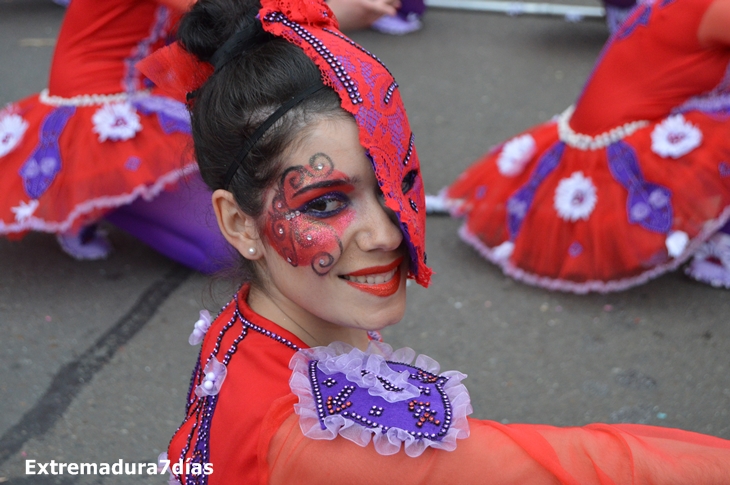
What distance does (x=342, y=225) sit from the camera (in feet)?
4.50

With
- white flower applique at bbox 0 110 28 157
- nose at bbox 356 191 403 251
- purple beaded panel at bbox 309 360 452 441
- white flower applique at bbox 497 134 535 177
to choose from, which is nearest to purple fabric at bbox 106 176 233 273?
white flower applique at bbox 0 110 28 157

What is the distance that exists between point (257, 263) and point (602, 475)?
2.48 ft

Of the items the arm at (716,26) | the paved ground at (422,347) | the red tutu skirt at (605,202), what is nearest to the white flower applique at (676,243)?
the red tutu skirt at (605,202)

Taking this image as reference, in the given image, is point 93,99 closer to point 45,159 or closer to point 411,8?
point 45,159

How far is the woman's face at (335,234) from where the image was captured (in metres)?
1.34

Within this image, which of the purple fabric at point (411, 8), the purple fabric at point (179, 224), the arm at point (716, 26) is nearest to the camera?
the arm at point (716, 26)

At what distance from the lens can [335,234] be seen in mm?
1373

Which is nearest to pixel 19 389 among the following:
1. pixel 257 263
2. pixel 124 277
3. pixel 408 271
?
pixel 124 277

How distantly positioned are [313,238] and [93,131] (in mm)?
1951

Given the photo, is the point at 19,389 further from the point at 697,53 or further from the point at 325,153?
the point at 697,53

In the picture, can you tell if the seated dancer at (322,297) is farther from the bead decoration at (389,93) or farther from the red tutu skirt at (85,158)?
the red tutu skirt at (85,158)

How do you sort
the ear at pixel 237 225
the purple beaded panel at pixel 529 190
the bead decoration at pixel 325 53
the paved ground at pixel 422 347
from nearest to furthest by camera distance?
the bead decoration at pixel 325 53
the ear at pixel 237 225
the paved ground at pixel 422 347
the purple beaded panel at pixel 529 190

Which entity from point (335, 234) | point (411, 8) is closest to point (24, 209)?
point (335, 234)

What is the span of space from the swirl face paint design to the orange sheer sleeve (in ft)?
0.97
